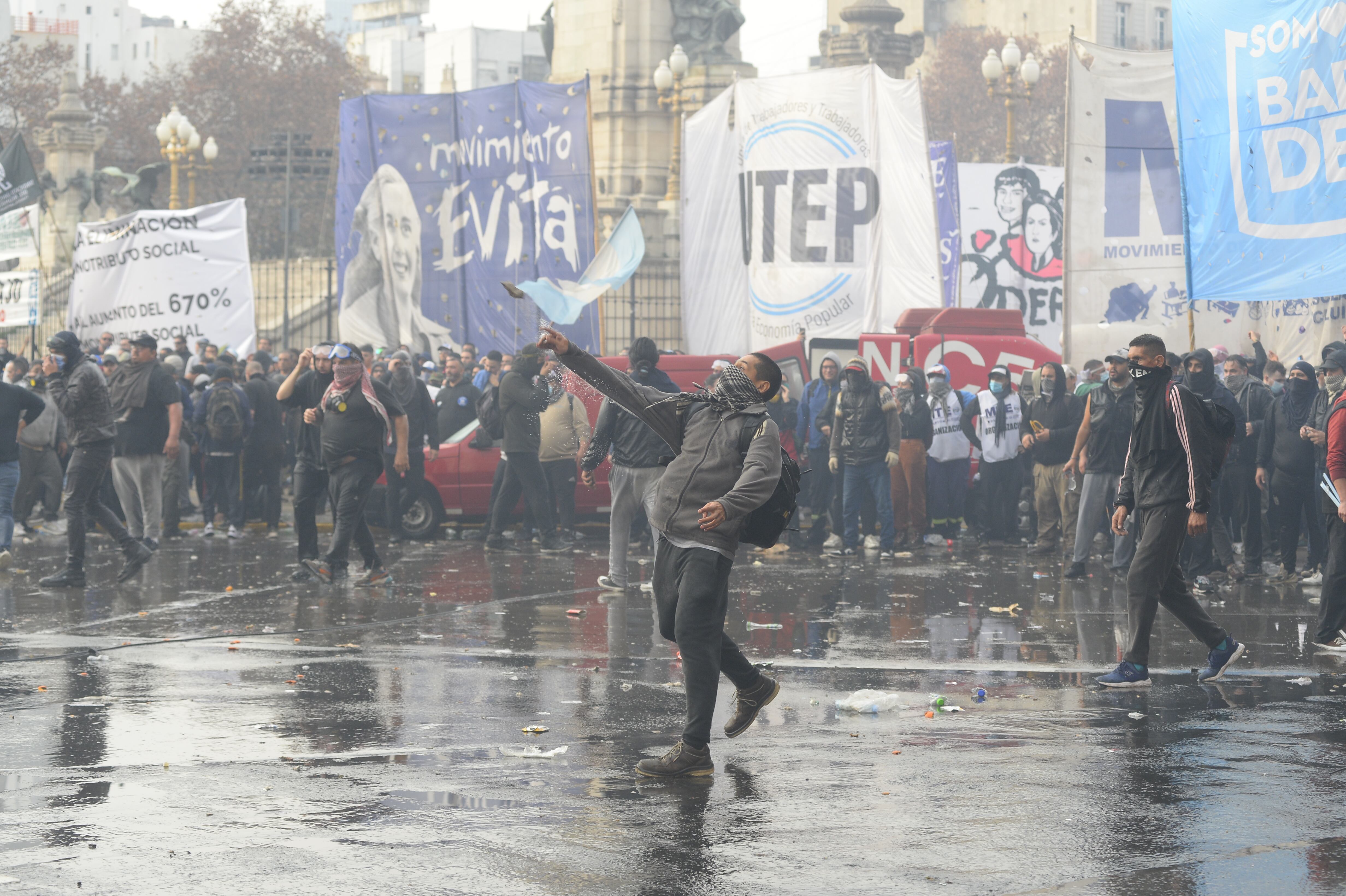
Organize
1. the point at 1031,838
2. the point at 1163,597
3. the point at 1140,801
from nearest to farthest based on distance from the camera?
the point at 1031,838, the point at 1140,801, the point at 1163,597

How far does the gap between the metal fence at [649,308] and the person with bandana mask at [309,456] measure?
14.3m

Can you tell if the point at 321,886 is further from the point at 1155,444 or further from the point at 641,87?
the point at 641,87

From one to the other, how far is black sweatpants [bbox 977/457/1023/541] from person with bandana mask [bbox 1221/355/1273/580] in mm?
2599

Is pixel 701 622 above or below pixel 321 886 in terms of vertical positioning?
above

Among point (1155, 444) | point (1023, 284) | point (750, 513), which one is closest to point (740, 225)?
point (1023, 284)

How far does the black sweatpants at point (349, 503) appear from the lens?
11492mm

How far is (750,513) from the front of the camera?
6184 mm

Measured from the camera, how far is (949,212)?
23.4m

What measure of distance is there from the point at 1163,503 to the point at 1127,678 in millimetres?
888

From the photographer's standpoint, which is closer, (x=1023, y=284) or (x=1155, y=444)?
(x=1155, y=444)

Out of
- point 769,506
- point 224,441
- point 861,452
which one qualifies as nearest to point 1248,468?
point 861,452

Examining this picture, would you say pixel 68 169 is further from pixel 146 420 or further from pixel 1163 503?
pixel 1163 503

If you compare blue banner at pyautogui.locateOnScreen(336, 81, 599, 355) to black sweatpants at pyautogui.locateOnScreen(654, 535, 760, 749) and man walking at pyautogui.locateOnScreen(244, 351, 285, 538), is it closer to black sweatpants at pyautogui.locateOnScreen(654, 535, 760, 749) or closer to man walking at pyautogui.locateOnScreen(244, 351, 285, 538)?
man walking at pyautogui.locateOnScreen(244, 351, 285, 538)

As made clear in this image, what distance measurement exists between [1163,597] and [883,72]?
11573 mm
